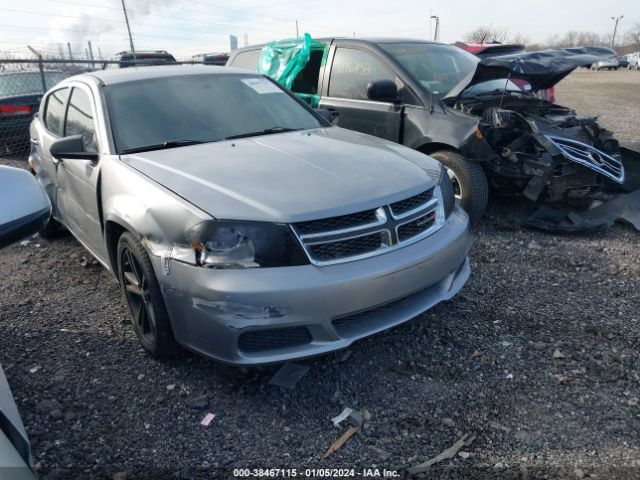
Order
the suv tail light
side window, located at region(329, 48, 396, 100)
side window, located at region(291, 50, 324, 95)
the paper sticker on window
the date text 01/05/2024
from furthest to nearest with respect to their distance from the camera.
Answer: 1. the suv tail light
2. side window, located at region(291, 50, 324, 95)
3. side window, located at region(329, 48, 396, 100)
4. the paper sticker on window
5. the date text 01/05/2024

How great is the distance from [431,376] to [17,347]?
100 inches

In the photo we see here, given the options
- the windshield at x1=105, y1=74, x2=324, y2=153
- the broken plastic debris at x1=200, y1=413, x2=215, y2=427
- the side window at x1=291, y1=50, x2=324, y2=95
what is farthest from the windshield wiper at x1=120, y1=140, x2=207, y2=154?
the side window at x1=291, y1=50, x2=324, y2=95

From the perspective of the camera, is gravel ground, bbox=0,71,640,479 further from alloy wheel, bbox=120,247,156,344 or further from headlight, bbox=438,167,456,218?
headlight, bbox=438,167,456,218

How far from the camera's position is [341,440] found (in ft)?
7.76

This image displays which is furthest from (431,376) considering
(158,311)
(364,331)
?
(158,311)

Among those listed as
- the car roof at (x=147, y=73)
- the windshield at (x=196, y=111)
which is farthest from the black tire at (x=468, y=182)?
the car roof at (x=147, y=73)

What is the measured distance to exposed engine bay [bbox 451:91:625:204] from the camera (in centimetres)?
455

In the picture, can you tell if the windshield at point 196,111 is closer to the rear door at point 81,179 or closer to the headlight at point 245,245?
the rear door at point 81,179

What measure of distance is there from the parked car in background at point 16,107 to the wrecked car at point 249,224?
21.1 ft

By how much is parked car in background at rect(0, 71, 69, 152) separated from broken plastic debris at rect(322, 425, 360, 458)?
29.6ft

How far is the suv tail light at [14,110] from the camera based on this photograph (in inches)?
347

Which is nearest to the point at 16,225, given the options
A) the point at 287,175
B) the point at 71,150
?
the point at 287,175

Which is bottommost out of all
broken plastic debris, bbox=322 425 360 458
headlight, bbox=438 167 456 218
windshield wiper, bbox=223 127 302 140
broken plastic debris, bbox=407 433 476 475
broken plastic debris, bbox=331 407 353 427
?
broken plastic debris, bbox=331 407 353 427

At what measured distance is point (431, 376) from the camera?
2.76 m
